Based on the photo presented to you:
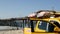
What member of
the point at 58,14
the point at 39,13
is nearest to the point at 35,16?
the point at 39,13

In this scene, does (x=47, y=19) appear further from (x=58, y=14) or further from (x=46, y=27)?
(x=58, y=14)

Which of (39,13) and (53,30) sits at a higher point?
(39,13)

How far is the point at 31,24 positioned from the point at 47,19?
→ 0.54 m

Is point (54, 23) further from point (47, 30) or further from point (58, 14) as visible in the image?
point (58, 14)

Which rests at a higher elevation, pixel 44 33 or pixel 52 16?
pixel 52 16

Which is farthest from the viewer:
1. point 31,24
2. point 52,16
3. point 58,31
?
point 52,16

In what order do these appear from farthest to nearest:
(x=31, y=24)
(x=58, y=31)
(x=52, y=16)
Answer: (x=52, y=16) < (x=31, y=24) < (x=58, y=31)

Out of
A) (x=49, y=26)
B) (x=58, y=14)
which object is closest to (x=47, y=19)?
(x=49, y=26)

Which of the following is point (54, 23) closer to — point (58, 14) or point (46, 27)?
point (46, 27)

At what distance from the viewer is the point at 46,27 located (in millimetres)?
8336

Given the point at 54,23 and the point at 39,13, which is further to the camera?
the point at 39,13

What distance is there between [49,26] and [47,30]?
14 cm

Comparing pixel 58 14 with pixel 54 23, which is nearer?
pixel 54 23

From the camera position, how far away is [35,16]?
8648 mm
